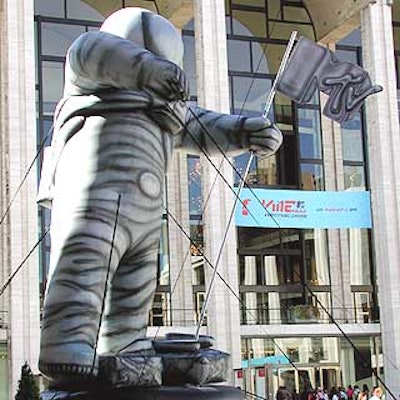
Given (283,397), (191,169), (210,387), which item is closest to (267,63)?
(191,169)

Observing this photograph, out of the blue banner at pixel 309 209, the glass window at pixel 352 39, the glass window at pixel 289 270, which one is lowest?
the glass window at pixel 289 270

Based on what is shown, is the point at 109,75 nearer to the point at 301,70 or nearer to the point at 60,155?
the point at 60,155

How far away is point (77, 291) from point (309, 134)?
93.1 feet

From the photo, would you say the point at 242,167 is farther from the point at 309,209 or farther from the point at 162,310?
the point at 162,310

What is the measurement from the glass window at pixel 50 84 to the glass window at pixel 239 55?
18.4 ft

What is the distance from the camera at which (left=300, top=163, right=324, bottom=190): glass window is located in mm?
31812

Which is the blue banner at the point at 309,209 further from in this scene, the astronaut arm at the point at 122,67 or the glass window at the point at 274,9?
the astronaut arm at the point at 122,67

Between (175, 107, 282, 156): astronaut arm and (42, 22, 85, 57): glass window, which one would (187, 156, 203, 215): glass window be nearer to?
(42, 22, 85, 57): glass window

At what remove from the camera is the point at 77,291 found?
4.40 meters

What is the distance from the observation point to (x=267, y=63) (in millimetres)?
31750

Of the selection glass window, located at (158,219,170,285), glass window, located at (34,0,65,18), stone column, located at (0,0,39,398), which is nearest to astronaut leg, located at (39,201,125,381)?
stone column, located at (0,0,39,398)

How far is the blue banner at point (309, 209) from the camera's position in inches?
1108

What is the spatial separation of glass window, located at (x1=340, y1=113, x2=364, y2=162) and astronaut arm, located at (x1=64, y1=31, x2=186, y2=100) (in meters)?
28.3

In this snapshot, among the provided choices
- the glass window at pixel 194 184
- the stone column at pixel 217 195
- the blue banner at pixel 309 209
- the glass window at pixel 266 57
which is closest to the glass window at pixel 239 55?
the glass window at pixel 266 57
